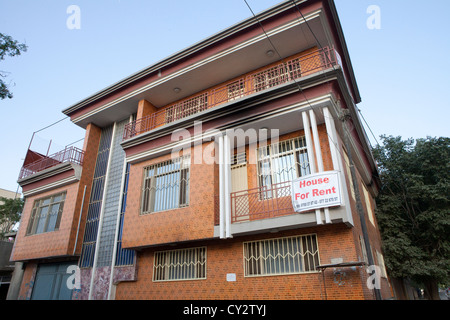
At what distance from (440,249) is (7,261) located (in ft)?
82.5

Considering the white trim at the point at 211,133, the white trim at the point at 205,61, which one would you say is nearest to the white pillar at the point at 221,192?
the white trim at the point at 211,133

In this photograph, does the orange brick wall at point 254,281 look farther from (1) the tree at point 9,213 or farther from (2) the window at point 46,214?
(1) the tree at point 9,213

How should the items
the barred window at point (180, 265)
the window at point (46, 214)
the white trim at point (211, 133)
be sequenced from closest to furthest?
the white trim at point (211, 133) → the barred window at point (180, 265) → the window at point (46, 214)

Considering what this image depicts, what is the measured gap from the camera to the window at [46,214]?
1557 centimetres

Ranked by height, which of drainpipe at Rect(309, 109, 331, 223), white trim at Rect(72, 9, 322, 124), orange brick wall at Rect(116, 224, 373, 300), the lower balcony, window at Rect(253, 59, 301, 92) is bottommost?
orange brick wall at Rect(116, 224, 373, 300)

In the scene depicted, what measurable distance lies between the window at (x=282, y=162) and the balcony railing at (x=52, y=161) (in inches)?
396

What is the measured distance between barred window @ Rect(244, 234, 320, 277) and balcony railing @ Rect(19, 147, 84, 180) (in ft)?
35.0

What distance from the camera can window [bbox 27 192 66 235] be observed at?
15.6m

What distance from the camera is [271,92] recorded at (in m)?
10.3

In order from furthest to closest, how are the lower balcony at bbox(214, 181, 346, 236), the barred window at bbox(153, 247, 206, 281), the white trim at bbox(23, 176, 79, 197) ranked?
1. the white trim at bbox(23, 176, 79, 197)
2. the barred window at bbox(153, 247, 206, 281)
3. the lower balcony at bbox(214, 181, 346, 236)

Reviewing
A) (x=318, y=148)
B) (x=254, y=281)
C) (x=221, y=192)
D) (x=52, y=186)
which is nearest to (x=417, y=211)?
(x=318, y=148)

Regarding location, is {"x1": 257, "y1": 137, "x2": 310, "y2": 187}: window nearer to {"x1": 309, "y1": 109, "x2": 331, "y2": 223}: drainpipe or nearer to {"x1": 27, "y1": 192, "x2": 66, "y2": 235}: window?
{"x1": 309, "y1": 109, "x2": 331, "y2": 223}: drainpipe

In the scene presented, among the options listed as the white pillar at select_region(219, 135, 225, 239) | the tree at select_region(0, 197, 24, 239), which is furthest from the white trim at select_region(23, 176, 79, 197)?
the tree at select_region(0, 197, 24, 239)
